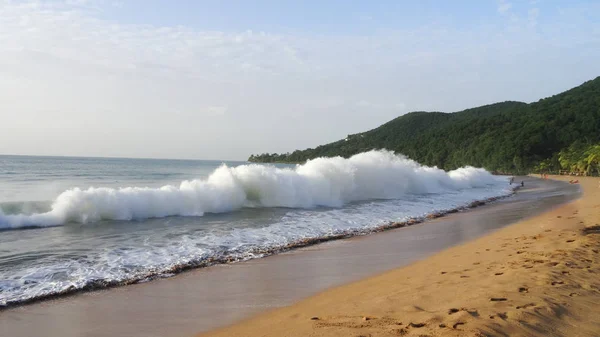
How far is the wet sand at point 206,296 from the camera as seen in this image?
502 centimetres

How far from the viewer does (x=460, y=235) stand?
471 inches

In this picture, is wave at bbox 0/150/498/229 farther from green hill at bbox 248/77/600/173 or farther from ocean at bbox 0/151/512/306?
green hill at bbox 248/77/600/173

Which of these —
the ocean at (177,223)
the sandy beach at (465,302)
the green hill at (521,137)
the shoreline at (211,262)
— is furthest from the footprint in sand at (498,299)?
the green hill at (521,137)

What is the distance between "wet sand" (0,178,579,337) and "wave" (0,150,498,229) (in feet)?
26.2

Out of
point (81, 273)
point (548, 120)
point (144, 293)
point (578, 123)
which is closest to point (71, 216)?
point (81, 273)

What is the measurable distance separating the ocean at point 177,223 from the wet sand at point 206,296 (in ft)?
1.80

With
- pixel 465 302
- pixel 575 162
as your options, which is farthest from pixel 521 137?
pixel 465 302

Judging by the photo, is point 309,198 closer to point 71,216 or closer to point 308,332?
point 71,216

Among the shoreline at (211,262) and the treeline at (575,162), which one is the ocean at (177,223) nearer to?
the shoreline at (211,262)

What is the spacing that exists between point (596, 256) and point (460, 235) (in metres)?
4.90

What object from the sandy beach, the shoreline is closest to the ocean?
the shoreline

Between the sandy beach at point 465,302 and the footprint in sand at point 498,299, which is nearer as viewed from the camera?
the sandy beach at point 465,302

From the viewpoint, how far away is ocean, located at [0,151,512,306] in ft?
24.7

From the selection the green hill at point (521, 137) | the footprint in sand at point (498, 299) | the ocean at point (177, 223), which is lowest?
the footprint in sand at point (498, 299)
